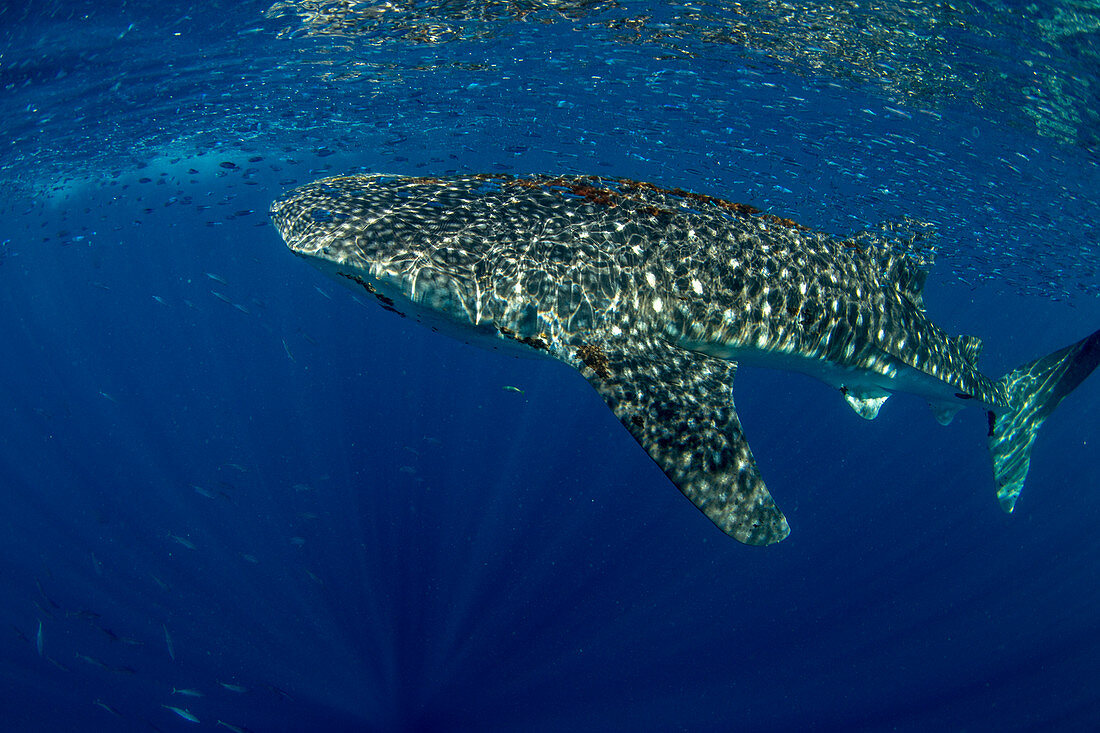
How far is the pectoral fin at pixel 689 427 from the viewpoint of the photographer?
13.5 feet

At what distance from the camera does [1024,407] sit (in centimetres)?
926

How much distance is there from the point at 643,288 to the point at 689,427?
160 cm

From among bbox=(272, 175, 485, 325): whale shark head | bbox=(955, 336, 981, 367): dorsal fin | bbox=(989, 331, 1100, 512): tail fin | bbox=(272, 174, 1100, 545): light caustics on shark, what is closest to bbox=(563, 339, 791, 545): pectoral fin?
bbox=(272, 174, 1100, 545): light caustics on shark

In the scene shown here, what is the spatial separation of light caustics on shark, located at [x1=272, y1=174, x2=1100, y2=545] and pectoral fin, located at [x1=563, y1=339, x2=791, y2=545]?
0.01 m

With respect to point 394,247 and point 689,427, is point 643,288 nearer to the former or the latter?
point 689,427

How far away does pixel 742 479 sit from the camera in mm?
4312

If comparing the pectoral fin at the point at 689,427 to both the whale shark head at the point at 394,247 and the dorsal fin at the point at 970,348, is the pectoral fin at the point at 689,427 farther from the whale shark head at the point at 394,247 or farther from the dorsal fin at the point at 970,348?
the dorsal fin at the point at 970,348

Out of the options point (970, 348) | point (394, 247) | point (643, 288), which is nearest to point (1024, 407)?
point (970, 348)

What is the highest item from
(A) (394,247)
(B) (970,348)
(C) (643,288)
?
(A) (394,247)

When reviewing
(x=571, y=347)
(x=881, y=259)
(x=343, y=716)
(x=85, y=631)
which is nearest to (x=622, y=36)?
(x=881, y=259)

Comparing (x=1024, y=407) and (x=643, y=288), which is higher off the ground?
(x=643, y=288)

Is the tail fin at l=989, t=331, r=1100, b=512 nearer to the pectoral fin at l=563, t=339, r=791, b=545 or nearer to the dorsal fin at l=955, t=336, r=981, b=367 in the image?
the dorsal fin at l=955, t=336, r=981, b=367

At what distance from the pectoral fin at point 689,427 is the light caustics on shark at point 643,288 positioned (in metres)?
0.01

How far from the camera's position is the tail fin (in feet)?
27.7
